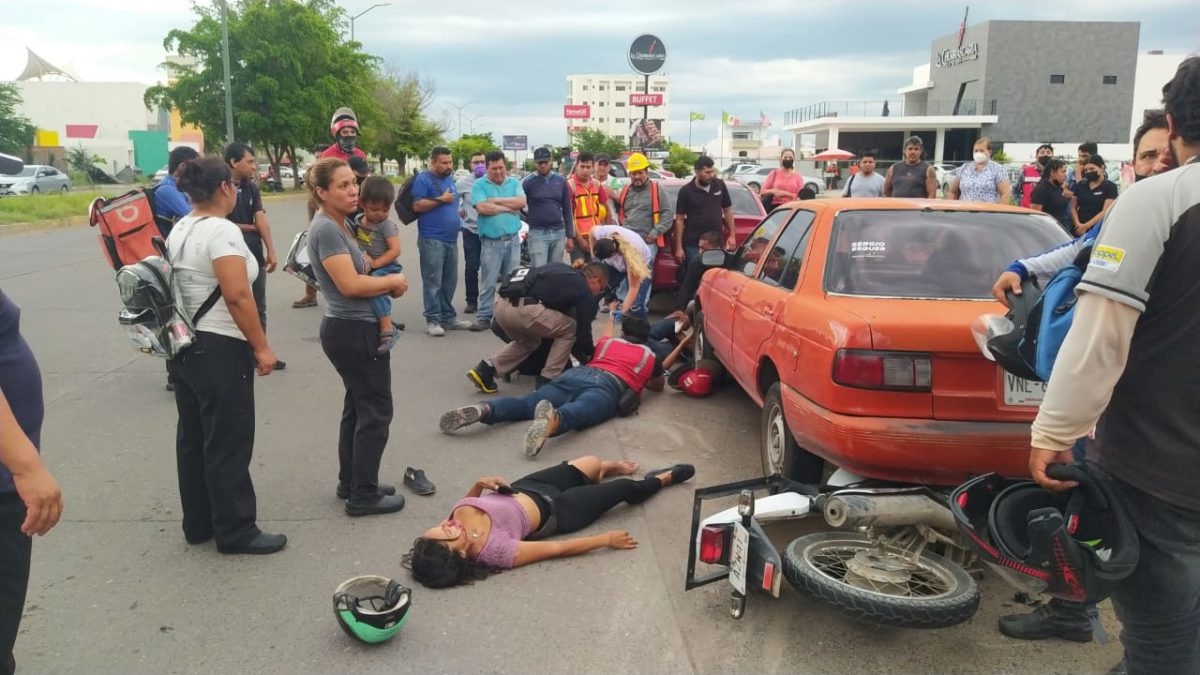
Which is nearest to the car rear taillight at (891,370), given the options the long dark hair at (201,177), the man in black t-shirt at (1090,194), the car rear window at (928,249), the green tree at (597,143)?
the car rear window at (928,249)

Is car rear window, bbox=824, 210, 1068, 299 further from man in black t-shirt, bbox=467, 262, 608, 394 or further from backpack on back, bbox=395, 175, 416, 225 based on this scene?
backpack on back, bbox=395, 175, 416, 225

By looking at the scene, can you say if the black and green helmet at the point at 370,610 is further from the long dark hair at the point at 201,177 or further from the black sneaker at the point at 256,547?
the long dark hair at the point at 201,177

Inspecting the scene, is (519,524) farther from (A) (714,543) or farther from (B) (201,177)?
(B) (201,177)

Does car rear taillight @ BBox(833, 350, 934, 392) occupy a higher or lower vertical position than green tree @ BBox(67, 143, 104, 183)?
lower

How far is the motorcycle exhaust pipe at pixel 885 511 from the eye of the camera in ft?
10.8

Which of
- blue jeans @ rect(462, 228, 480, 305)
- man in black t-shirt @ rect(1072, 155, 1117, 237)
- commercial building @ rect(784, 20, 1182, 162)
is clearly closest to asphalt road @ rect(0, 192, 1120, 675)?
blue jeans @ rect(462, 228, 480, 305)

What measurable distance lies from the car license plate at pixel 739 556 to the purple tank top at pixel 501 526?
1.03m

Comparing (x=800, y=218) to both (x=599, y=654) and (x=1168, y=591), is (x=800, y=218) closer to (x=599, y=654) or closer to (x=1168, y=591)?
(x=599, y=654)

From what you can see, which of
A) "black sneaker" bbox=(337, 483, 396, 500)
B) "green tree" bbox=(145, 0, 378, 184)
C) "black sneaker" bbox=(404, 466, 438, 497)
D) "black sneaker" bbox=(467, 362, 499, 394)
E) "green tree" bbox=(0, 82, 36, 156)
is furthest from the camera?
"green tree" bbox=(0, 82, 36, 156)

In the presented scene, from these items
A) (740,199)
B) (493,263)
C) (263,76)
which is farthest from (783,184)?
(263,76)

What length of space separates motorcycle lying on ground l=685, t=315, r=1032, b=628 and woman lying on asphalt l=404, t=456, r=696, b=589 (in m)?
0.81

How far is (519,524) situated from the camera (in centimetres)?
395

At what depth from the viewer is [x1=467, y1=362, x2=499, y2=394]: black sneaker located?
682 cm

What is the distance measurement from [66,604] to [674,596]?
2.54 m
